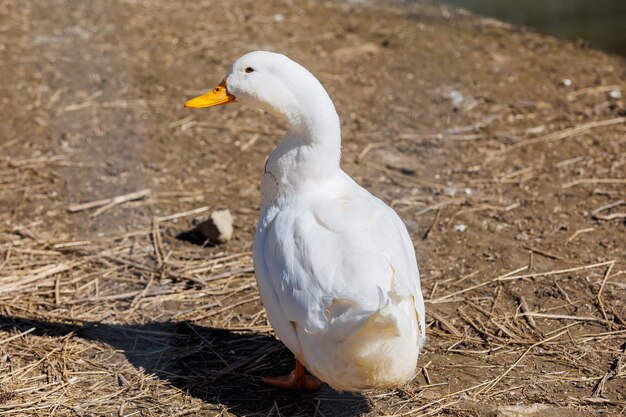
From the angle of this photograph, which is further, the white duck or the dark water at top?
the dark water at top

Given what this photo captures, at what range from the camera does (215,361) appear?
3951mm

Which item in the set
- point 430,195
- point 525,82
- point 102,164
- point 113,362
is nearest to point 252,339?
point 113,362

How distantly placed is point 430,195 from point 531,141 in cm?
109

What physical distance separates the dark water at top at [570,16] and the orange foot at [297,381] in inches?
207

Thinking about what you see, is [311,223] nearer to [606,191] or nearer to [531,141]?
[606,191]

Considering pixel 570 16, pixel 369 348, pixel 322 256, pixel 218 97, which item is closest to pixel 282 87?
pixel 218 97

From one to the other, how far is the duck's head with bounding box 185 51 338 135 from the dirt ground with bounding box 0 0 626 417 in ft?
3.85

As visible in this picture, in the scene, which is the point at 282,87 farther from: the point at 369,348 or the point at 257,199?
the point at 257,199

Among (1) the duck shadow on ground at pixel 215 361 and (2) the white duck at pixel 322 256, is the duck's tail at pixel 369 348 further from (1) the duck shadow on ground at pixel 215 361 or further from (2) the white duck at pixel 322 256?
(1) the duck shadow on ground at pixel 215 361

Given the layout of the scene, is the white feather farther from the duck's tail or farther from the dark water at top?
the dark water at top

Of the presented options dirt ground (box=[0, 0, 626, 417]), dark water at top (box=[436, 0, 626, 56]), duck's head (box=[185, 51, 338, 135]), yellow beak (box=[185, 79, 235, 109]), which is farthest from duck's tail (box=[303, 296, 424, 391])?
dark water at top (box=[436, 0, 626, 56])

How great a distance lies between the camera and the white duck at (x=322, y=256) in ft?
10.1

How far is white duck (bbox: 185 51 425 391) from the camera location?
3086mm

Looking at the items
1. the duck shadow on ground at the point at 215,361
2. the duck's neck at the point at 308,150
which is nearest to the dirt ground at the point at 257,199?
the duck shadow on ground at the point at 215,361
